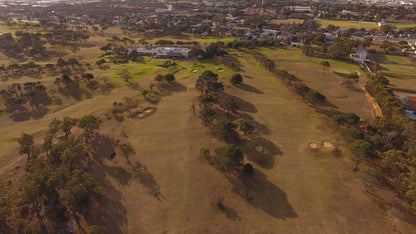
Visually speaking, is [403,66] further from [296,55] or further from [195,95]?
[195,95]

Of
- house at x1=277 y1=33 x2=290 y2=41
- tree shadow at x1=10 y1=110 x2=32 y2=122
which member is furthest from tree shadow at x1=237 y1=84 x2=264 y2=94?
house at x1=277 y1=33 x2=290 y2=41

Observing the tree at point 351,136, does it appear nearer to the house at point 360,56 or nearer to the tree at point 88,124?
the tree at point 88,124

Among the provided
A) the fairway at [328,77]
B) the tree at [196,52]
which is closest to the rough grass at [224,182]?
the fairway at [328,77]

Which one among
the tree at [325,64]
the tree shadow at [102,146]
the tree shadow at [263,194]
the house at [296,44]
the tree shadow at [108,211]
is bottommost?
the tree shadow at [108,211]

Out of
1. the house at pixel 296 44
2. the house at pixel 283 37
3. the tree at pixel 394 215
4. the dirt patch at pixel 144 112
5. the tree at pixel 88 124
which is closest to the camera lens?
the tree at pixel 394 215

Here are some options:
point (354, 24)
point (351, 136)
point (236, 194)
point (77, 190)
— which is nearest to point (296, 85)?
point (351, 136)

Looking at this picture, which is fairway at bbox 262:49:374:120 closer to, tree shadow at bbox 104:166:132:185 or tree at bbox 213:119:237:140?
tree at bbox 213:119:237:140
